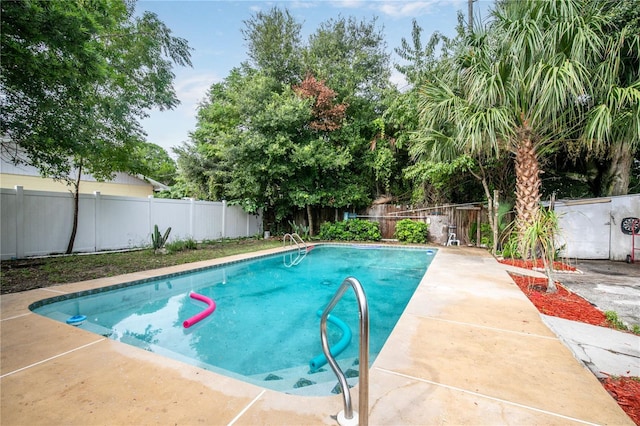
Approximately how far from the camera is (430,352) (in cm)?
233

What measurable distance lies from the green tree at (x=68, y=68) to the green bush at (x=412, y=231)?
9076mm

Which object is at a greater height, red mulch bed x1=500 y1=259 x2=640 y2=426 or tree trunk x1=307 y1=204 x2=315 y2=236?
tree trunk x1=307 y1=204 x2=315 y2=236

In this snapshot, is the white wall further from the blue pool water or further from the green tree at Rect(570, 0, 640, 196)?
the blue pool water

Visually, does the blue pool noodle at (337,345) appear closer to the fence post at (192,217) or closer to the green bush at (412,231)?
the green bush at (412,231)

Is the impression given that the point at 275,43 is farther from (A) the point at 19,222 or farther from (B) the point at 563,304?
(B) the point at 563,304

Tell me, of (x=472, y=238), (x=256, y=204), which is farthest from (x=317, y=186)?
(x=472, y=238)

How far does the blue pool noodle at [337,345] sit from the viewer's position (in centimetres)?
282

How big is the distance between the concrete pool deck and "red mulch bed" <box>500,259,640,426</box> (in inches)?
4.3

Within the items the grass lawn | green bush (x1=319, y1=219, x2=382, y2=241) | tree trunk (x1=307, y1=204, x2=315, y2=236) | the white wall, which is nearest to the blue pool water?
the grass lawn

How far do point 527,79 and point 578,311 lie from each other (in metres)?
4.02

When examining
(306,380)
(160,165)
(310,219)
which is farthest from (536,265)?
(160,165)

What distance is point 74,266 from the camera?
584 cm

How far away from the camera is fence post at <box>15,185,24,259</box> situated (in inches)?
251

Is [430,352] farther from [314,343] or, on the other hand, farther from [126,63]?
[126,63]
